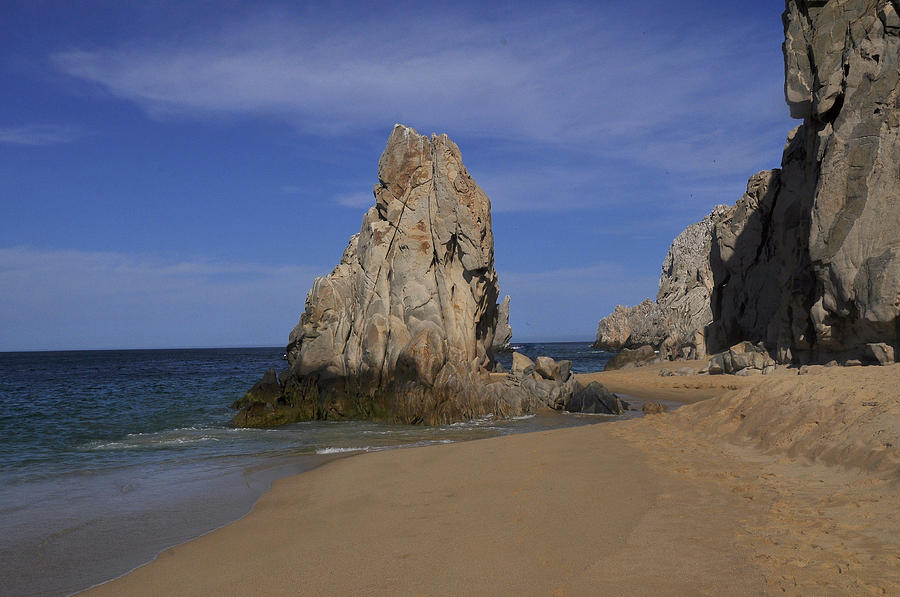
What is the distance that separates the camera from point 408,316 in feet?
84.2

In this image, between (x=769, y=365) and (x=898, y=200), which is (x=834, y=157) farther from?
(x=769, y=365)

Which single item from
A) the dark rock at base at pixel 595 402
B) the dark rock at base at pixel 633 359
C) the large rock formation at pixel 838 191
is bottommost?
the dark rock at base at pixel 595 402

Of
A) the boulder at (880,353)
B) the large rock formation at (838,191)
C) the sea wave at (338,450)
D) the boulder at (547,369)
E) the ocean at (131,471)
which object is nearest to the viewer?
the ocean at (131,471)

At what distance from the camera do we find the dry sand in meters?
5.33

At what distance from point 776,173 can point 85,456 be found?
41702mm

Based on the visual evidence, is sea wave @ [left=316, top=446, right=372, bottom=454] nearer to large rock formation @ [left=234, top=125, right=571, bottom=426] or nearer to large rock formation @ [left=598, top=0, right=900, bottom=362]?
large rock formation @ [left=234, top=125, right=571, bottom=426]

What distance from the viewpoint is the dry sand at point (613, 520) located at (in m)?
5.33

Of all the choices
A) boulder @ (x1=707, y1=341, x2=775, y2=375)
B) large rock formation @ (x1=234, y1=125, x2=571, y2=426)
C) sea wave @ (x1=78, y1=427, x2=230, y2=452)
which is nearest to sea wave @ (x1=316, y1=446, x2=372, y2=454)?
sea wave @ (x1=78, y1=427, x2=230, y2=452)

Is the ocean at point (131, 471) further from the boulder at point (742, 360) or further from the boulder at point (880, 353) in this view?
the boulder at point (742, 360)

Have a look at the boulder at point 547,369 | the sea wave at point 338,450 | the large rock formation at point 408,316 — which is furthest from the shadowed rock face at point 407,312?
the sea wave at point 338,450

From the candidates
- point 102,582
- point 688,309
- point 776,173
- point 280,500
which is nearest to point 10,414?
point 280,500

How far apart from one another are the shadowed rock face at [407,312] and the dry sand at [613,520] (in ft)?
37.5

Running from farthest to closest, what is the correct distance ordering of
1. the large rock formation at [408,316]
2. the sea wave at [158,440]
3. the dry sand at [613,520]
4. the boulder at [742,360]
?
1. the boulder at [742,360]
2. the large rock formation at [408,316]
3. the sea wave at [158,440]
4. the dry sand at [613,520]

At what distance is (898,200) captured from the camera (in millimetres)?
23859
